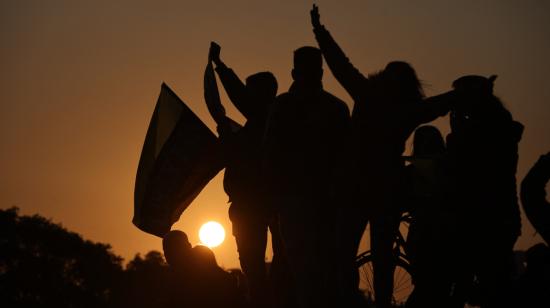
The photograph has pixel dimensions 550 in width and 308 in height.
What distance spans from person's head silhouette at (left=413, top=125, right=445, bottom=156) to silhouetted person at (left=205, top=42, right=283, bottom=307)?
1.87 metres

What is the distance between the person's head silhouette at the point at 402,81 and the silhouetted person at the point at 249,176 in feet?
6.15

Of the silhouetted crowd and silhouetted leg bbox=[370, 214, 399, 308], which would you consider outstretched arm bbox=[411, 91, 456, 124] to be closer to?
the silhouetted crowd

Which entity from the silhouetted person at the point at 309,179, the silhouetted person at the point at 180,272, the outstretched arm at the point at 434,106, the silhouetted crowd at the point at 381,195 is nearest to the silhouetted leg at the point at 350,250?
the silhouetted crowd at the point at 381,195

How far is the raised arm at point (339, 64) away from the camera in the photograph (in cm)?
639

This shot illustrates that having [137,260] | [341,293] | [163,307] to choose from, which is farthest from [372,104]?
[137,260]

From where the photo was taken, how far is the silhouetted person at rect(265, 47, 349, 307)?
611 centimetres

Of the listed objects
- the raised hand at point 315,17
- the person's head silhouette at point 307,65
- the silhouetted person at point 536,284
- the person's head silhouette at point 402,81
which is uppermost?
the raised hand at point 315,17

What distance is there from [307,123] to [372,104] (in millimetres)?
592

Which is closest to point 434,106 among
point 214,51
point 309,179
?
point 309,179

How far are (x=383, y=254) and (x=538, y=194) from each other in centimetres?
150

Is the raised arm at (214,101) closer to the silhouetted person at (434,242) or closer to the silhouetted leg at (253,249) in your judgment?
the silhouetted leg at (253,249)

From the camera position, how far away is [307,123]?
6.35 meters

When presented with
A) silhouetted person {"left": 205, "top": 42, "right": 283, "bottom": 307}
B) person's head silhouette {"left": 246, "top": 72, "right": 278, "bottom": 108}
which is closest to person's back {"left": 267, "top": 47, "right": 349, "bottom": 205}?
silhouetted person {"left": 205, "top": 42, "right": 283, "bottom": 307}

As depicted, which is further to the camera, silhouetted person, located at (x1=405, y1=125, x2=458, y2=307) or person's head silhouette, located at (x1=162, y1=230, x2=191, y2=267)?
person's head silhouette, located at (x1=162, y1=230, x2=191, y2=267)
